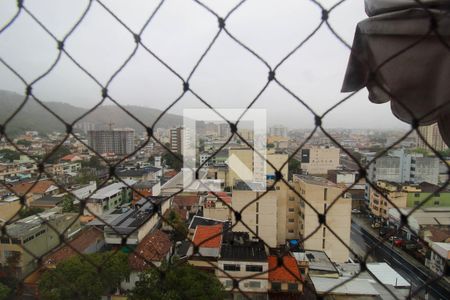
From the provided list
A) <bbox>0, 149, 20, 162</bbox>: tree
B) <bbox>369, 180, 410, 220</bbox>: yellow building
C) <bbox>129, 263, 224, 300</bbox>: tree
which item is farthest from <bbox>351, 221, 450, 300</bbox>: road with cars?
<bbox>0, 149, 20, 162</bbox>: tree

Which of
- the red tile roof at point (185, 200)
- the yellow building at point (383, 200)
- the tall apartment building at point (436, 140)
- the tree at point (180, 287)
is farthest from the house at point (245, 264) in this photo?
the red tile roof at point (185, 200)

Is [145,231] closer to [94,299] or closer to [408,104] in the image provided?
[94,299]

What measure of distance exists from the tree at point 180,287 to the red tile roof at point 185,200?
4.86 m

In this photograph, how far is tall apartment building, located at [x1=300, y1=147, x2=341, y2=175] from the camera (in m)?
12.2

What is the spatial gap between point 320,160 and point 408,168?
3.81m

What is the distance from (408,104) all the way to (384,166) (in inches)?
350

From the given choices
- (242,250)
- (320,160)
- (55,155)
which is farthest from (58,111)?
(320,160)

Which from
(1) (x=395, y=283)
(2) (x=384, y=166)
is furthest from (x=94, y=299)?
(2) (x=384, y=166)

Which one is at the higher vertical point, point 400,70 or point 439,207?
point 400,70

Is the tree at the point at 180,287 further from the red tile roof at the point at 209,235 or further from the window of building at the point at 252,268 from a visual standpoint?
the red tile roof at the point at 209,235

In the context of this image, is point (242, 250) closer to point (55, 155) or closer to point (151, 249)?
point (151, 249)

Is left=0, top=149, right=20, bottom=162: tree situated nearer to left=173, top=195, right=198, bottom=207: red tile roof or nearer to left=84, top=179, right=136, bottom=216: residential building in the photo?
left=84, top=179, right=136, bottom=216: residential building

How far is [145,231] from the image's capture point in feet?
14.8

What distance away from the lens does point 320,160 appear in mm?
12289
